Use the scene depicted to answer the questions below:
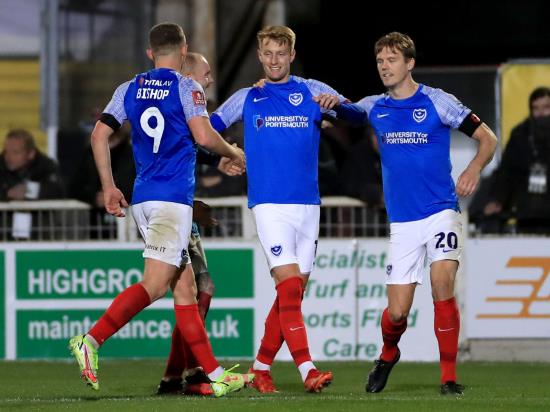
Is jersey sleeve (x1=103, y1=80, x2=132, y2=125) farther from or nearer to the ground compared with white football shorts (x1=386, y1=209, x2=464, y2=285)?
farther from the ground

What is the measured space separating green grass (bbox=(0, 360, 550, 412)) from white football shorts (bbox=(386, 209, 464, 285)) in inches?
31.6

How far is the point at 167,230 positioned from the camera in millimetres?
9602

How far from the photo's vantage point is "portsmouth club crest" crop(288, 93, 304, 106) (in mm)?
10109

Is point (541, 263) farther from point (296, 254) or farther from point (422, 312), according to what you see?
point (296, 254)

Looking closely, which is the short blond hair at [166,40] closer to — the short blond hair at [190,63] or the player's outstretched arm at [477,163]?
the short blond hair at [190,63]

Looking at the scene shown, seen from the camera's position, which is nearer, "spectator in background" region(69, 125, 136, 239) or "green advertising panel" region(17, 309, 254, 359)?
"green advertising panel" region(17, 309, 254, 359)

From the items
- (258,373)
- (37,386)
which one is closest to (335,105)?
(258,373)

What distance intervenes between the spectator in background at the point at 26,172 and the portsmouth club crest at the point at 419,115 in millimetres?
6049

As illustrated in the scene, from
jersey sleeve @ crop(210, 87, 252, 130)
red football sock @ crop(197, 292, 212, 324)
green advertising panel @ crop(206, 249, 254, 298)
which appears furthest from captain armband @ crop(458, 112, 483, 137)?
A: green advertising panel @ crop(206, 249, 254, 298)

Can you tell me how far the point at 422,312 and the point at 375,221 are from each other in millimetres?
946

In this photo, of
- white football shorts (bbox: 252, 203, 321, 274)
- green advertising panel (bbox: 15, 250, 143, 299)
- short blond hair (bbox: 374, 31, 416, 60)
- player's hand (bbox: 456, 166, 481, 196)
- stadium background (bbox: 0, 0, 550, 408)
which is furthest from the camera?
green advertising panel (bbox: 15, 250, 143, 299)

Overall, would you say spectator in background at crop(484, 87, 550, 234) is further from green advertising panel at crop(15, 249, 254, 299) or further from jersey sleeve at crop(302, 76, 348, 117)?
jersey sleeve at crop(302, 76, 348, 117)

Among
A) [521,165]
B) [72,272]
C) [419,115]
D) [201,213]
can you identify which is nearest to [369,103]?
[419,115]

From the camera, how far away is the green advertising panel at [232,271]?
571 inches
